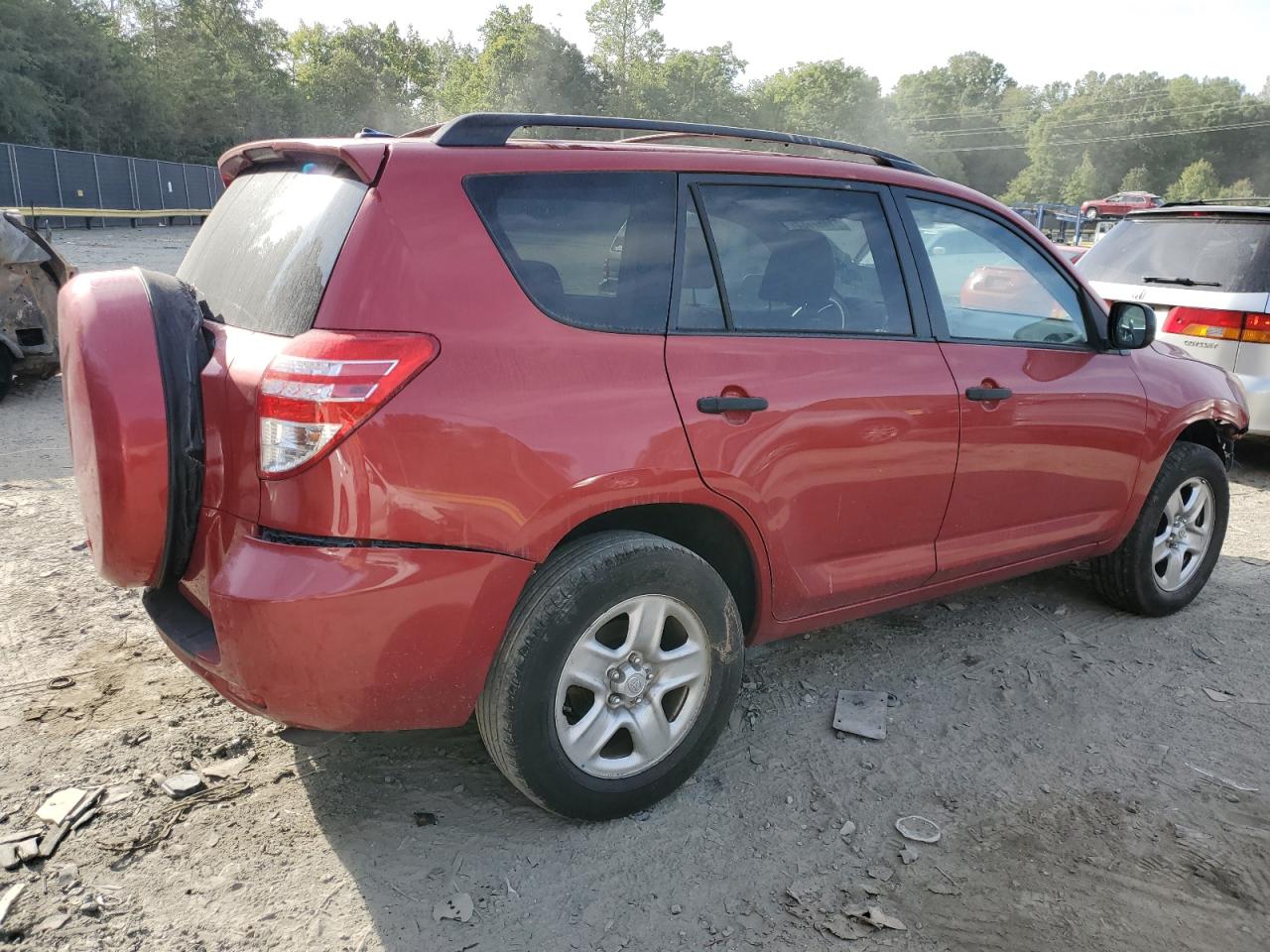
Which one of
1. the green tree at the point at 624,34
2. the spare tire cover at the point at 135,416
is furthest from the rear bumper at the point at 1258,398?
the green tree at the point at 624,34

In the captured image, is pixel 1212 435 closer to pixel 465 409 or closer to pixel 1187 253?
pixel 1187 253

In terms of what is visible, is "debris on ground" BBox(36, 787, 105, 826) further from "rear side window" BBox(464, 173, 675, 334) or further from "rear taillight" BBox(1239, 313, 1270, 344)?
"rear taillight" BBox(1239, 313, 1270, 344)

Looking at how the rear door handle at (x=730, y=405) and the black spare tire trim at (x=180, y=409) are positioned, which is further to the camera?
the rear door handle at (x=730, y=405)

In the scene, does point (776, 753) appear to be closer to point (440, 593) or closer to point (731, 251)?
point (440, 593)

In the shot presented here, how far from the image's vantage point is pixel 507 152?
247 cm

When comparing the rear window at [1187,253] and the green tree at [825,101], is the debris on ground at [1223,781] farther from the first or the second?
the green tree at [825,101]

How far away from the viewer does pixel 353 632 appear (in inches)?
86.4

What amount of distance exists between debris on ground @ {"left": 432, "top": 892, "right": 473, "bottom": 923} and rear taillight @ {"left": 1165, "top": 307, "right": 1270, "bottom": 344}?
6.15 meters

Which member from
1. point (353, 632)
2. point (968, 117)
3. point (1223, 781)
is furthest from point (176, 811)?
point (968, 117)

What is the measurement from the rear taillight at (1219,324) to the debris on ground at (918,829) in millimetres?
5085

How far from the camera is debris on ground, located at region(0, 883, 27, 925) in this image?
7.56 feet

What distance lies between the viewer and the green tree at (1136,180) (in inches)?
3457

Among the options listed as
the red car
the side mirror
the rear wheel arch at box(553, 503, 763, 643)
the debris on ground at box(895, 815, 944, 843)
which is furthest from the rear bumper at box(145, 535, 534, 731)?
the red car

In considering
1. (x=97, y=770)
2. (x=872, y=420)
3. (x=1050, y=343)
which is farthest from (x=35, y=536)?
(x=1050, y=343)
